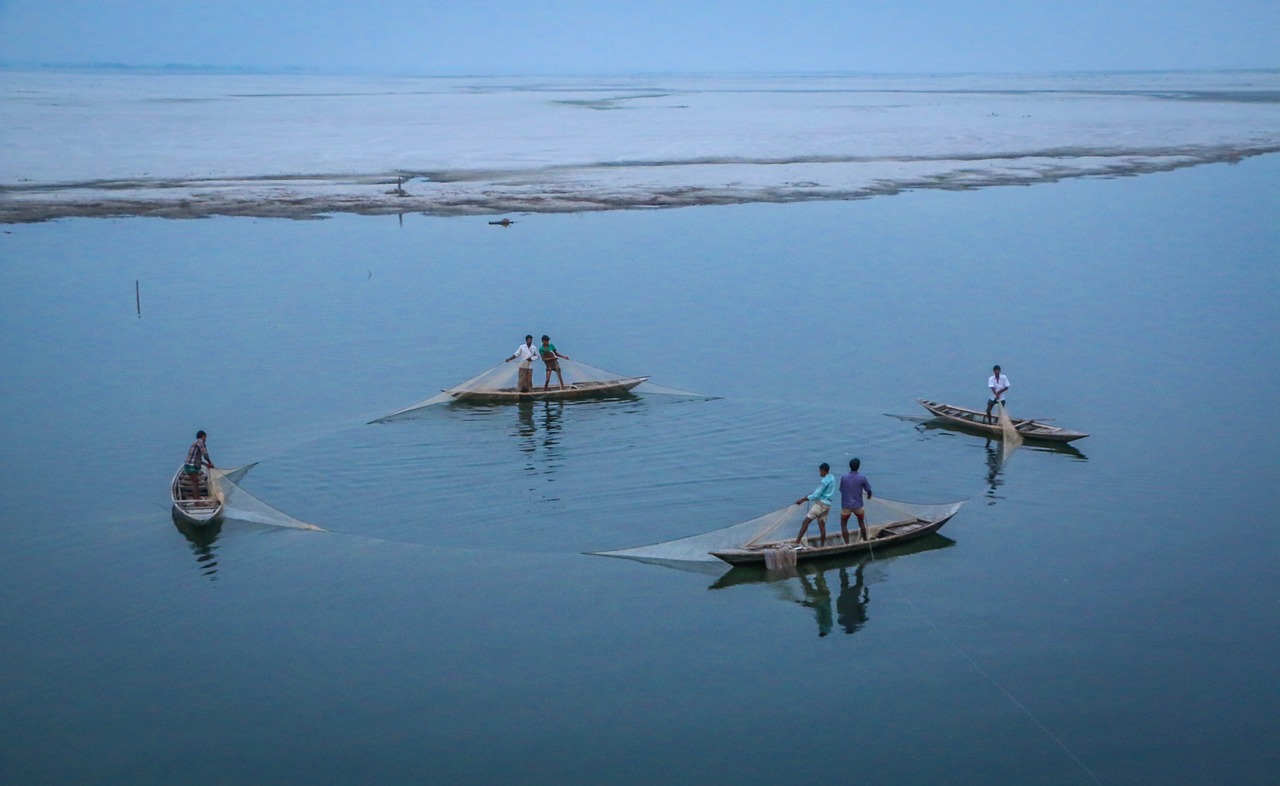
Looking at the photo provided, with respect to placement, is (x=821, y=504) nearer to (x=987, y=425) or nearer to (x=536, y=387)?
(x=987, y=425)

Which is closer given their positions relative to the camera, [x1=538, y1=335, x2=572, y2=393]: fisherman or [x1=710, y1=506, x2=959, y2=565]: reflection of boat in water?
[x1=710, y1=506, x2=959, y2=565]: reflection of boat in water

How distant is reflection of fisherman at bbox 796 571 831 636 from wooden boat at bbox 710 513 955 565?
33cm

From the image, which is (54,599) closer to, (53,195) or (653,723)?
(653,723)

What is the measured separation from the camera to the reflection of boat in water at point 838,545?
1536cm

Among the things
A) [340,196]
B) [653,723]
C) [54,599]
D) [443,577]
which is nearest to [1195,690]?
[653,723]

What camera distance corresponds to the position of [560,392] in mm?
22922

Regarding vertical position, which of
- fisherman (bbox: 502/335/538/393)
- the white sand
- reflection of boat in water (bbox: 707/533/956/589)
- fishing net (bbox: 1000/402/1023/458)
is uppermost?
the white sand

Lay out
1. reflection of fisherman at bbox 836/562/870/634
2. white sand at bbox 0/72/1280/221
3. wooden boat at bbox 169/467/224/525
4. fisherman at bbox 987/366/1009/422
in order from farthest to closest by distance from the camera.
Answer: white sand at bbox 0/72/1280/221 → fisherman at bbox 987/366/1009/422 → wooden boat at bbox 169/467/224/525 → reflection of fisherman at bbox 836/562/870/634

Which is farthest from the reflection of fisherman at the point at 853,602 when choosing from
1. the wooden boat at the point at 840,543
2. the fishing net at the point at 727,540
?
the fishing net at the point at 727,540

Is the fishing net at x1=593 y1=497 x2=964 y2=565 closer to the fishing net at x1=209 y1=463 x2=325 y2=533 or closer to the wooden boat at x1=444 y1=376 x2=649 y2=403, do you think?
the fishing net at x1=209 y1=463 x2=325 y2=533

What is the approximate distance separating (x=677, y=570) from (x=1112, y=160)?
57.3 metres

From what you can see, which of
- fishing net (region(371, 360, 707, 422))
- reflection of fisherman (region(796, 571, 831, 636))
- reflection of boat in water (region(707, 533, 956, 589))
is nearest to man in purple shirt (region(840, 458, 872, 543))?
reflection of boat in water (region(707, 533, 956, 589))

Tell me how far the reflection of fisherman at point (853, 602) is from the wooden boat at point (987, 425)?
19.9 ft

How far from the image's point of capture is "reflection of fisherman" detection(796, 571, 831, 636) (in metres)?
14.3
